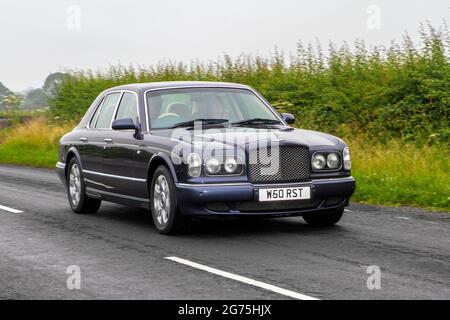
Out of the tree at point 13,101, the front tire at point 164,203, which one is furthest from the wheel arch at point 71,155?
the tree at point 13,101

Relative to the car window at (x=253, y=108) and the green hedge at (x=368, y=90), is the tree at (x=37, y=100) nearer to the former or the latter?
the green hedge at (x=368, y=90)

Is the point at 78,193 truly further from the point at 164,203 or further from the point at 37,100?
the point at 37,100

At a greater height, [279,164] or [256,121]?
[256,121]

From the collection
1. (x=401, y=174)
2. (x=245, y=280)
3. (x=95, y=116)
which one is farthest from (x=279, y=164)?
(x=401, y=174)

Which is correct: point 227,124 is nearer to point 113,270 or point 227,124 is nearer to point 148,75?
point 113,270

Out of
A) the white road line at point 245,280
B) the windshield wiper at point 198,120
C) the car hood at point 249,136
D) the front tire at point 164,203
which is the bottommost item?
the white road line at point 245,280

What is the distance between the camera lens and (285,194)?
29.0ft

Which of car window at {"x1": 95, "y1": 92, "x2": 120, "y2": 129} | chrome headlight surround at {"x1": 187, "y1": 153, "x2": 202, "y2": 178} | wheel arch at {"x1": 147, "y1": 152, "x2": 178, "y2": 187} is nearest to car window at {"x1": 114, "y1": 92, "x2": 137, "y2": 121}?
car window at {"x1": 95, "y1": 92, "x2": 120, "y2": 129}

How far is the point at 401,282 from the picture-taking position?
671 centimetres

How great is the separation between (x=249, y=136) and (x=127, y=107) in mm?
2165

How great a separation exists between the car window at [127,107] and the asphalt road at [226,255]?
1313 mm

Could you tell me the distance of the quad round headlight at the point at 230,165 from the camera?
28.7ft

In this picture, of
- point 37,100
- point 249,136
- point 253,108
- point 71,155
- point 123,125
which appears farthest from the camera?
point 37,100

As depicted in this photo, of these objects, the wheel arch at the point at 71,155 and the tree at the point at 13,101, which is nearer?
the wheel arch at the point at 71,155
